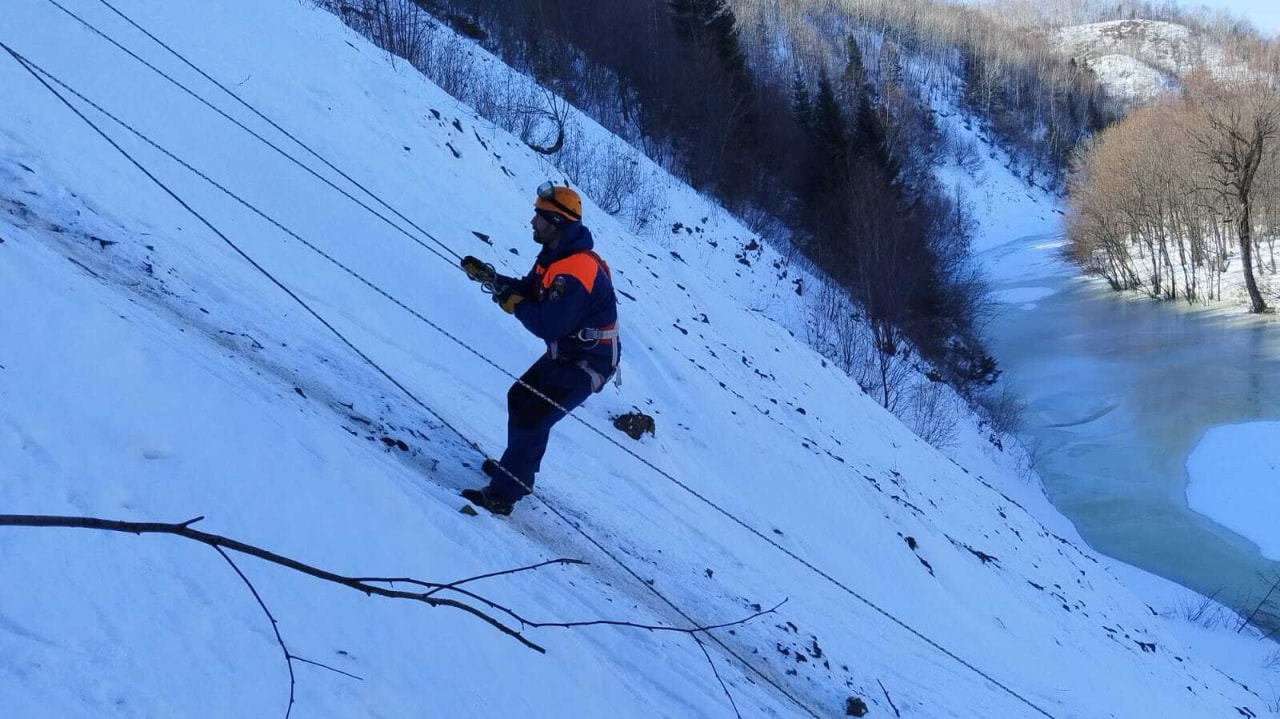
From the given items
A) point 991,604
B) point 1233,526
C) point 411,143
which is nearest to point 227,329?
point 411,143

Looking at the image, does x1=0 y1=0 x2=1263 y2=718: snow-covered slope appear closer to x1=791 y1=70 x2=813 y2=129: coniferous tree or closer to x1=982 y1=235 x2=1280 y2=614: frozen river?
x1=982 y1=235 x2=1280 y2=614: frozen river

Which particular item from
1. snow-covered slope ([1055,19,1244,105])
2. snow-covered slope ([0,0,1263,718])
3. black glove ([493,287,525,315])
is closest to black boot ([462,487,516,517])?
snow-covered slope ([0,0,1263,718])

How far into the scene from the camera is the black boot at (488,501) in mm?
5484

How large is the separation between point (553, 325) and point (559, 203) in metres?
0.68

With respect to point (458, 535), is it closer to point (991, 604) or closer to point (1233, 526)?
point (991, 604)

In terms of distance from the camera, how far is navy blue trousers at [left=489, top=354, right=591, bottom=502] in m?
5.44

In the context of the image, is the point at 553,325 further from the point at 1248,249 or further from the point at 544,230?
the point at 1248,249

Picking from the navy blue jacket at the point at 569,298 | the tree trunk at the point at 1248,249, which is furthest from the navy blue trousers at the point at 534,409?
the tree trunk at the point at 1248,249

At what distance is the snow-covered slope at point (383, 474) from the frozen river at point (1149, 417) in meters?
6.66

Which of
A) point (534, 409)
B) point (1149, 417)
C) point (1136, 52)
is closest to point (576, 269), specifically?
point (534, 409)

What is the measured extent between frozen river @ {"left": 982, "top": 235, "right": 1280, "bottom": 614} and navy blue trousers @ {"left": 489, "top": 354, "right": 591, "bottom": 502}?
682 inches

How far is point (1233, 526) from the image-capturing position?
20.2 m

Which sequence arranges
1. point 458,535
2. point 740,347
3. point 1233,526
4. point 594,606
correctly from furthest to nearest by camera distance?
point 1233,526 → point 740,347 → point 594,606 → point 458,535

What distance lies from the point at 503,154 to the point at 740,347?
5.25 m
